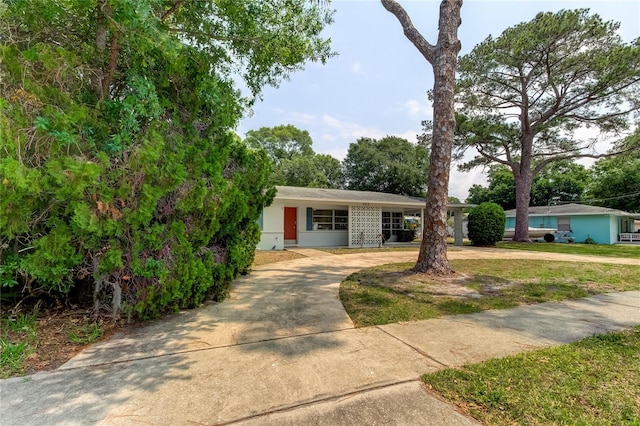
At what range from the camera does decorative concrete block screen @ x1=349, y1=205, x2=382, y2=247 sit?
50.2 ft

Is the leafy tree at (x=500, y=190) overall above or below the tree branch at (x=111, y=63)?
above

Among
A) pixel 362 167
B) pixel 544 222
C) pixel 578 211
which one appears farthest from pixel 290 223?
pixel 544 222

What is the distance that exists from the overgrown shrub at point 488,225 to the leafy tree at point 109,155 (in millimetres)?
14979

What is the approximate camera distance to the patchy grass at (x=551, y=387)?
2.14 meters

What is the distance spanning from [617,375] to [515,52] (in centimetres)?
1747

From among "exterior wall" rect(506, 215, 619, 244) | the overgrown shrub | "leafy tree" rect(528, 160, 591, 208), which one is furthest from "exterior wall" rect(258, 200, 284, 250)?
"leafy tree" rect(528, 160, 591, 208)

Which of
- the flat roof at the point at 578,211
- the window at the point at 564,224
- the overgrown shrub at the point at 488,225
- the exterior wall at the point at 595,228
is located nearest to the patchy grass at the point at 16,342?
the overgrown shrub at the point at 488,225

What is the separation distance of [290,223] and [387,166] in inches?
630

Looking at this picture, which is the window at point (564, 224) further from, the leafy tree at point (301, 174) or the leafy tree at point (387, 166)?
the leafy tree at point (301, 174)

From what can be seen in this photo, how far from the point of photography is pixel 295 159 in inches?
1142

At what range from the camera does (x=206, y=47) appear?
19.7ft

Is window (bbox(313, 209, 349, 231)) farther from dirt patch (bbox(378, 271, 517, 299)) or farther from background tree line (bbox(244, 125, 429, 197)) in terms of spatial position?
background tree line (bbox(244, 125, 429, 197))

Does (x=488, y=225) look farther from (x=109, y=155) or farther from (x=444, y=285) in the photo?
(x=109, y=155)

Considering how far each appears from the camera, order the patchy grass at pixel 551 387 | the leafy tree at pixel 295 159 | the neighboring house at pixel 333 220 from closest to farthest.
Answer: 1. the patchy grass at pixel 551 387
2. the neighboring house at pixel 333 220
3. the leafy tree at pixel 295 159
